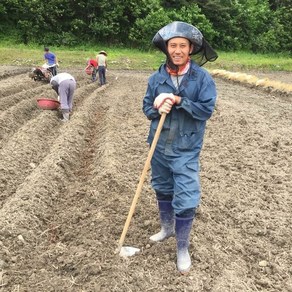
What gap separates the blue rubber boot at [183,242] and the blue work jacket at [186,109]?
0.55 meters

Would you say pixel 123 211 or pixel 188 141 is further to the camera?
pixel 123 211

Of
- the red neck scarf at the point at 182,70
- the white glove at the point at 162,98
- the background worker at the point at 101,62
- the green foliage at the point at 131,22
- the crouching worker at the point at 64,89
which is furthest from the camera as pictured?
the green foliage at the point at 131,22

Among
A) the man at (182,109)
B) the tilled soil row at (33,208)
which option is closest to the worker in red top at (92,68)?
the tilled soil row at (33,208)

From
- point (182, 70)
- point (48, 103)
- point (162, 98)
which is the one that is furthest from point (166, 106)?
point (48, 103)

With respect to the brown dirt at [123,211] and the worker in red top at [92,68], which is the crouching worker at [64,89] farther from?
the worker in red top at [92,68]

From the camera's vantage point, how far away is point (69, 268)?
357cm

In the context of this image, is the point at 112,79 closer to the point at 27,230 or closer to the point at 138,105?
the point at 138,105

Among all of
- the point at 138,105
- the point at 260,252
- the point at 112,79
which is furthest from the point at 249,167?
the point at 112,79

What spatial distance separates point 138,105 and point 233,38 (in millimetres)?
24698

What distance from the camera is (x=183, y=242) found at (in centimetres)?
350

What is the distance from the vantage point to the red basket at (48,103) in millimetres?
9727

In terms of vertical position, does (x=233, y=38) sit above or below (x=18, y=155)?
below

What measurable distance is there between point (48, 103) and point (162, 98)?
6917 mm

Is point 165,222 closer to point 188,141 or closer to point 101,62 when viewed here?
point 188,141
